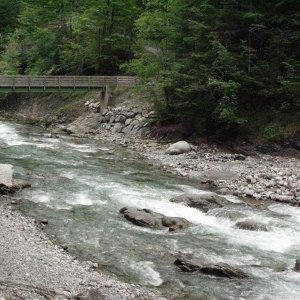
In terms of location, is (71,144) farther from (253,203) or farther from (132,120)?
(253,203)

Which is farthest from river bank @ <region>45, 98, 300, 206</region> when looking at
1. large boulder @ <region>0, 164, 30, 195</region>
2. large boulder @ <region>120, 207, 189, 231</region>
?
large boulder @ <region>0, 164, 30, 195</region>

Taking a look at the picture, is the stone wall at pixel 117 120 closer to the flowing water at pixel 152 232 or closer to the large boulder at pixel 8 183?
the flowing water at pixel 152 232

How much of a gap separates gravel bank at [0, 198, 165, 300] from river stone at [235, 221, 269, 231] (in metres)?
6.62

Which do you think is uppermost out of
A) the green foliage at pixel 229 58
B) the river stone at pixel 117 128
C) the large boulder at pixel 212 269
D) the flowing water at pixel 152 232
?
the green foliage at pixel 229 58

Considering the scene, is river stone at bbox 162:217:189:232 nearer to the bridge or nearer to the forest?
the forest

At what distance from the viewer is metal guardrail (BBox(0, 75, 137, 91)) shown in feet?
127

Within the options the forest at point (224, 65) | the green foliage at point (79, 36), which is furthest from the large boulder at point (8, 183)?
the green foliage at point (79, 36)

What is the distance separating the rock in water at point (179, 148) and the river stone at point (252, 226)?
43.8ft

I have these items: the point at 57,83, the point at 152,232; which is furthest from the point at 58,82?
the point at 152,232

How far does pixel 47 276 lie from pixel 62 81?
104 feet

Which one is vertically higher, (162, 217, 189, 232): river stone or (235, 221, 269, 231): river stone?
(235, 221, 269, 231): river stone

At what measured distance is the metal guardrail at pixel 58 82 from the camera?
38750mm

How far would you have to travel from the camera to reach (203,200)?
2011 centimetres

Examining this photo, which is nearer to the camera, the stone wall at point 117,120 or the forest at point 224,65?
the forest at point 224,65
